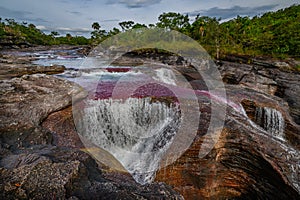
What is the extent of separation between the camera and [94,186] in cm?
262

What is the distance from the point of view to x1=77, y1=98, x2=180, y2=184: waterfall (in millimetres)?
7398

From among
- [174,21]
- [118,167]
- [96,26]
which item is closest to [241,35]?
[174,21]

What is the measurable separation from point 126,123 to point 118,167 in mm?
3656

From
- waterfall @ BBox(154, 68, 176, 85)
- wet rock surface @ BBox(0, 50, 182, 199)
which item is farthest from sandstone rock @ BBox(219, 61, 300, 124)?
wet rock surface @ BBox(0, 50, 182, 199)

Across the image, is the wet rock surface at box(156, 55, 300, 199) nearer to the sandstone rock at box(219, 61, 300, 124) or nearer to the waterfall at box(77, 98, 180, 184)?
the waterfall at box(77, 98, 180, 184)

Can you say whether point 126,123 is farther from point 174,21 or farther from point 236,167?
point 174,21

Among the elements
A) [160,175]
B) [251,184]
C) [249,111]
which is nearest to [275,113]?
[249,111]

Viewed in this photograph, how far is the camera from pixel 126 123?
8250 millimetres

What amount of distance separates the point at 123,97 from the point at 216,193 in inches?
197

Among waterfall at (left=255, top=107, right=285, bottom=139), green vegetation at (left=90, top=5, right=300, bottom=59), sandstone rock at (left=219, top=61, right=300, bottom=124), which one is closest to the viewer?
waterfall at (left=255, top=107, right=285, bottom=139)

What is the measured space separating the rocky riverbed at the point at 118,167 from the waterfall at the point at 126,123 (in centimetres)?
87

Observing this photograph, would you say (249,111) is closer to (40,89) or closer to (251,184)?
(251,184)

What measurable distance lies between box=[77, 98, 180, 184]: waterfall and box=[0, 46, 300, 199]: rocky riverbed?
87 centimetres

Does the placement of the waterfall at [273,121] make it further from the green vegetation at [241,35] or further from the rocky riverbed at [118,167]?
the green vegetation at [241,35]
